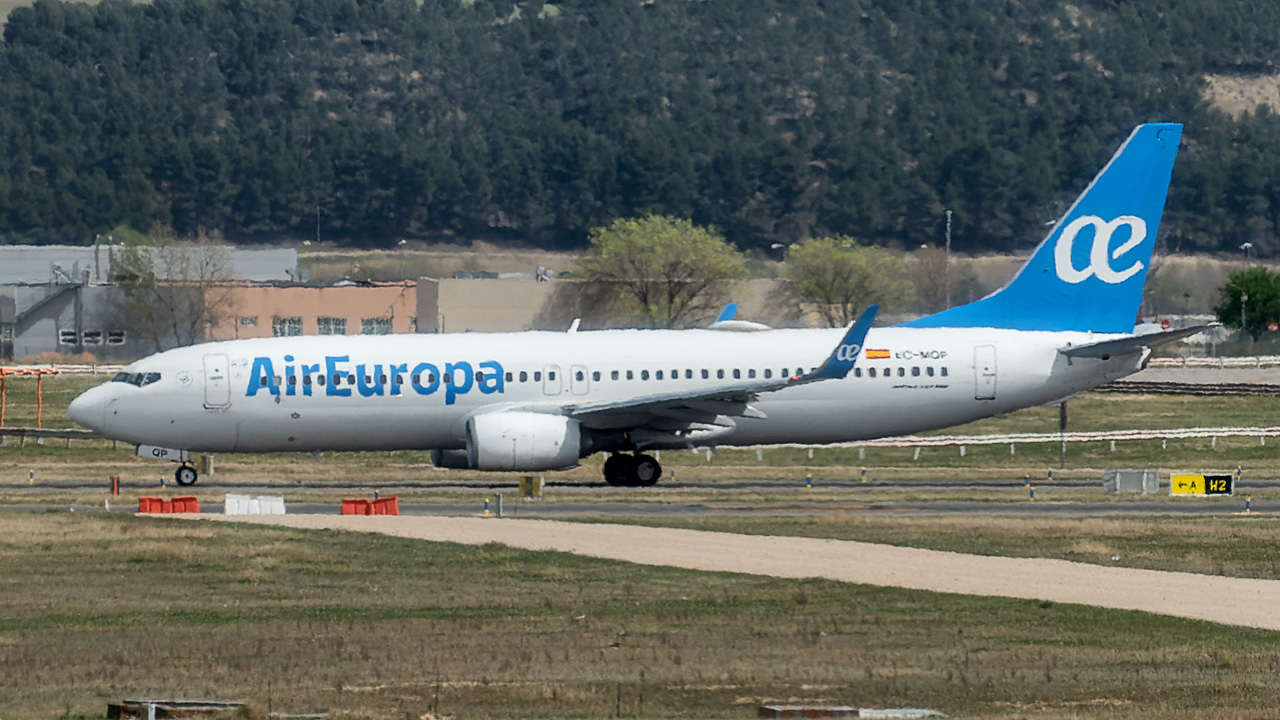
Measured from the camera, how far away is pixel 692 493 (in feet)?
150

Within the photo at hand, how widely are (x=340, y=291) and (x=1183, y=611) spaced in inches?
3770

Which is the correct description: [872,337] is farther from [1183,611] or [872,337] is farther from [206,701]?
[206,701]

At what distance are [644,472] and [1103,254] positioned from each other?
1335 cm

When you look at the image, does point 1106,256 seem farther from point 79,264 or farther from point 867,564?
point 79,264

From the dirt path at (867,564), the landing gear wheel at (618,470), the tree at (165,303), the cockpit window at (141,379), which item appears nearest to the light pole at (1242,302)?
the tree at (165,303)

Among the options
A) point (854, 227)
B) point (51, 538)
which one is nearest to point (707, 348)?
point (51, 538)

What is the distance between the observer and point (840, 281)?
121 m

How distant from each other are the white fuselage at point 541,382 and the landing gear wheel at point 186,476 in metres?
1.52

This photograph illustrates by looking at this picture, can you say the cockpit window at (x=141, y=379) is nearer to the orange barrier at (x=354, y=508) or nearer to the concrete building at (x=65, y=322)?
the orange barrier at (x=354, y=508)

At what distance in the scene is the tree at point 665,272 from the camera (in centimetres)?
12250

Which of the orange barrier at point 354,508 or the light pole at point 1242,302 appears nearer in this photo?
the orange barrier at point 354,508

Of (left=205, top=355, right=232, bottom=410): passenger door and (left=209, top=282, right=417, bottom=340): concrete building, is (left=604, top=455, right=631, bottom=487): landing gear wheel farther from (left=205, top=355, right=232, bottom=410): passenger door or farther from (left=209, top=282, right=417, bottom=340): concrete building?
(left=209, top=282, right=417, bottom=340): concrete building

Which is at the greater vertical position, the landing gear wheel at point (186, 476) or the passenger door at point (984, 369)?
the passenger door at point (984, 369)

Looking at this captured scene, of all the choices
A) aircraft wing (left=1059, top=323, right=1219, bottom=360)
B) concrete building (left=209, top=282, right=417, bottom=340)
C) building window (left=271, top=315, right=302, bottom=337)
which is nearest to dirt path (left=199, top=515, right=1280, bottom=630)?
aircraft wing (left=1059, top=323, right=1219, bottom=360)
